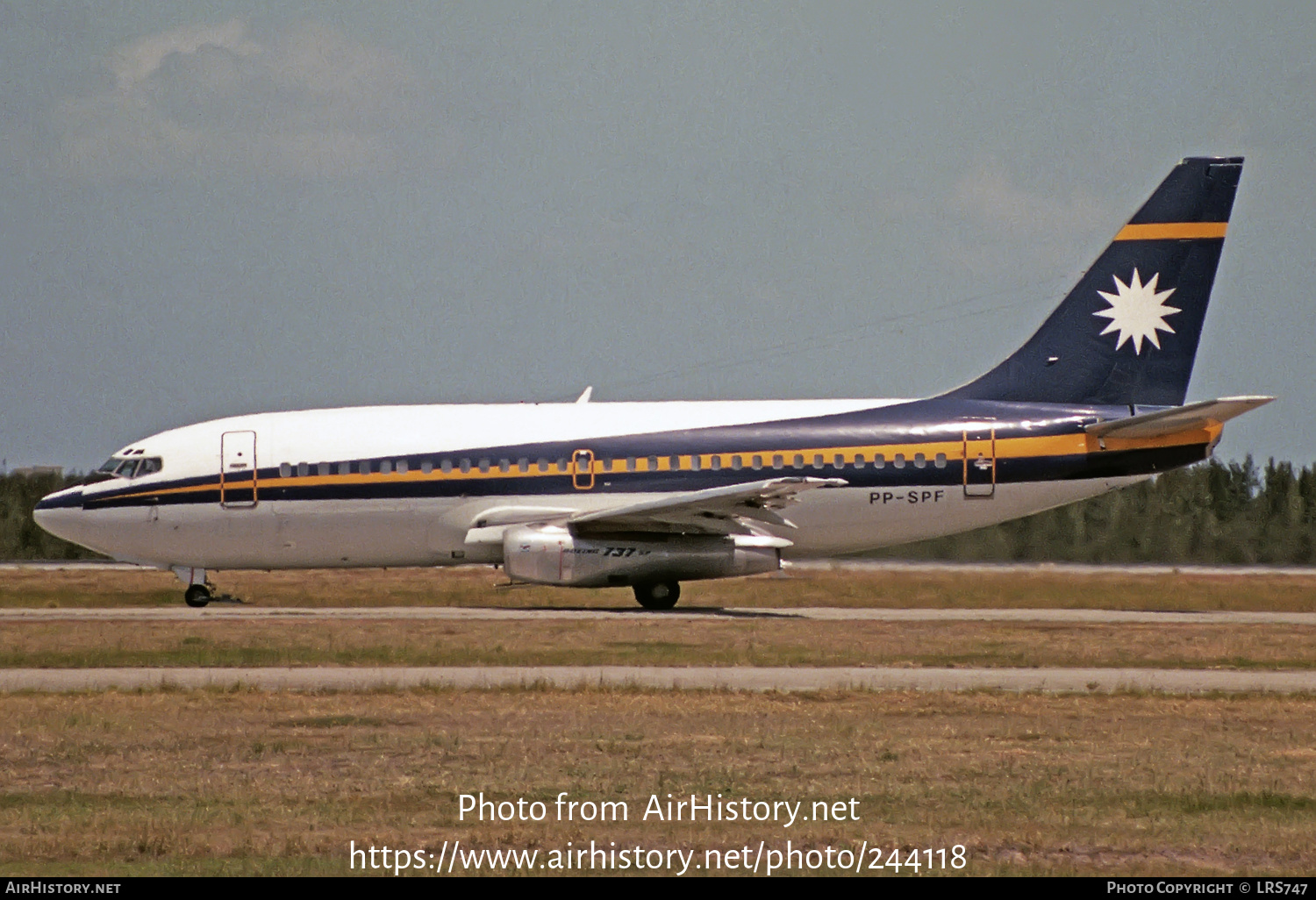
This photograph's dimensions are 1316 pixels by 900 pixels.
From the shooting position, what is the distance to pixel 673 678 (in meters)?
21.6

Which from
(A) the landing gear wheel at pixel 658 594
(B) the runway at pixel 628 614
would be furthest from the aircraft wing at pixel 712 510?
(B) the runway at pixel 628 614

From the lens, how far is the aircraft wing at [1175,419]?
1305 inches

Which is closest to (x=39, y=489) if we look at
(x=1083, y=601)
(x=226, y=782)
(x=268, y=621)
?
(x=268, y=621)

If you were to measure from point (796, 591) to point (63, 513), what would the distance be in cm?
1569

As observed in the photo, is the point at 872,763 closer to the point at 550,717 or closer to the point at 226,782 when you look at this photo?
the point at 550,717

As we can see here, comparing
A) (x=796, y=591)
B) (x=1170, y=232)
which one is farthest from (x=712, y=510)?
(x=1170, y=232)

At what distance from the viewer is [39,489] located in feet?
205

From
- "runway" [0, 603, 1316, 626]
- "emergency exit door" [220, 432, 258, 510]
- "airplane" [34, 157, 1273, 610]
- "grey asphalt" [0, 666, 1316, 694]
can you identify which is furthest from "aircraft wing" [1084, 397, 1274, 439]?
"emergency exit door" [220, 432, 258, 510]

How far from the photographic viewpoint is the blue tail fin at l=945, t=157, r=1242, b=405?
118 feet

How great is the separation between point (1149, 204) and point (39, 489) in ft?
139

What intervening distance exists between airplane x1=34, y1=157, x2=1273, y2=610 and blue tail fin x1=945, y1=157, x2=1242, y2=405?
0.22 ft

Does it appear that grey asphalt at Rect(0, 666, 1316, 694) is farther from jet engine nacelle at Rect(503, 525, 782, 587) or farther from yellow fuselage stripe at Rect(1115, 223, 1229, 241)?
yellow fuselage stripe at Rect(1115, 223, 1229, 241)

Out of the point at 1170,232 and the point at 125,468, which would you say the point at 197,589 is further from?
the point at 1170,232

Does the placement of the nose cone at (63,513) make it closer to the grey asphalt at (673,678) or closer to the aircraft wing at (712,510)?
the aircraft wing at (712,510)
